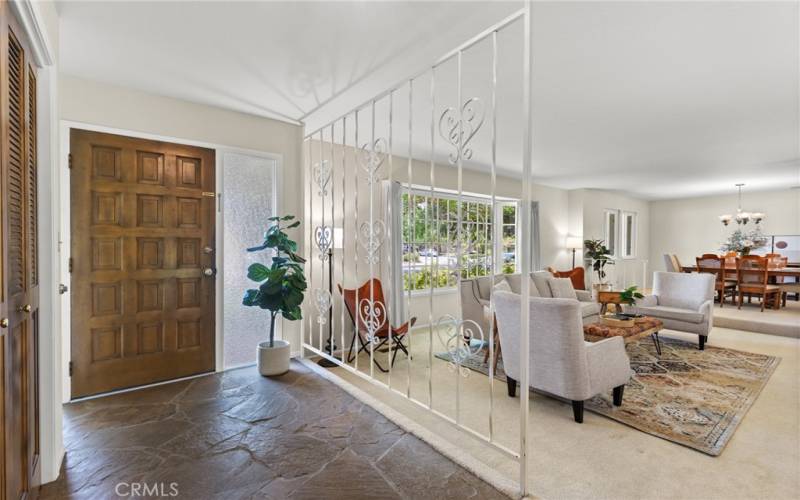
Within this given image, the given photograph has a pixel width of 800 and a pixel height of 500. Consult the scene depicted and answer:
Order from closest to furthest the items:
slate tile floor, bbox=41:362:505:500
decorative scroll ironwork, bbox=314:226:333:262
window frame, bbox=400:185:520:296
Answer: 1. slate tile floor, bbox=41:362:505:500
2. decorative scroll ironwork, bbox=314:226:333:262
3. window frame, bbox=400:185:520:296

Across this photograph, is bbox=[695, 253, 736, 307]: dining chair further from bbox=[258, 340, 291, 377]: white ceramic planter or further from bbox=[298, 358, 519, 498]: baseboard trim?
bbox=[258, 340, 291, 377]: white ceramic planter

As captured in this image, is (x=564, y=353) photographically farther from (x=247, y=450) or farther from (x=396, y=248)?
(x=396, y=248)

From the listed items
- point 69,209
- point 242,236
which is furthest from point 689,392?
point 69,209

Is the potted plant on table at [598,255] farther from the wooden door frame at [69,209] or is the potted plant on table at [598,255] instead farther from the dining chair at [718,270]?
the wooden door frame at [69,209]

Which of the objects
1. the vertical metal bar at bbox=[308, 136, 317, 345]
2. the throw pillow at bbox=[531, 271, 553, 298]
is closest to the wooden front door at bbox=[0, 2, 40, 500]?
the vertical metal bar at bbox=[308, 136, 317, 345]

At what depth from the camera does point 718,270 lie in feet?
22.8

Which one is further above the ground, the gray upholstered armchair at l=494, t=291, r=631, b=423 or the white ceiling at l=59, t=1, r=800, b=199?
the white ceiling at l=59, t=1, r=800, b=199

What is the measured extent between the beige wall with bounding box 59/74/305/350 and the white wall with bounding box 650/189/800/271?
993 cm

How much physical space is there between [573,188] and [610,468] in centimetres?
679

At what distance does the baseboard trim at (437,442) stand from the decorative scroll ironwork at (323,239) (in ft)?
3.62

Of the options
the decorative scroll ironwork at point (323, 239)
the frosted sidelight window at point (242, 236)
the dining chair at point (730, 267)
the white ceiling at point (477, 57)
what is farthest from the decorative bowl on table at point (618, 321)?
the dining chair at point (730, 267)

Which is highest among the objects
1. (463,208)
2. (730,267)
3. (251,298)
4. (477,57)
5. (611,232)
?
(477,57)

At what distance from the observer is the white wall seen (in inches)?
324

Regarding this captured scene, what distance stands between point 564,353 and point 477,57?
2.07 meters
